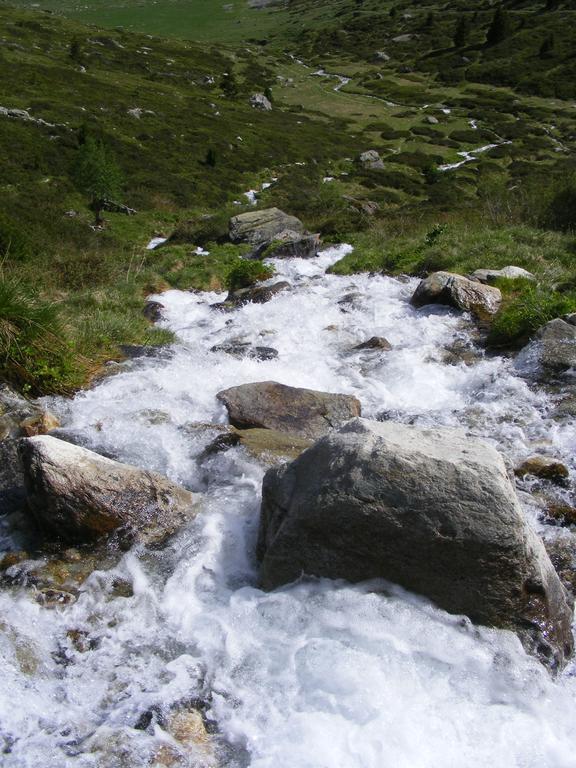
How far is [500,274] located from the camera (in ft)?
48.4

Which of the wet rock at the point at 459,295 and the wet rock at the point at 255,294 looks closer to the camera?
the wet rock at the point at 459,295

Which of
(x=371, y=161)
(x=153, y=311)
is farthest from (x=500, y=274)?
(x=371, y=161)

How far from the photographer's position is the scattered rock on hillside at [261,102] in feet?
259

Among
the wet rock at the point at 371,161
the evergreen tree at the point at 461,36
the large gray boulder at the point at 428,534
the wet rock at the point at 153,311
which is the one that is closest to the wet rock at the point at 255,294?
the wet rock at the point at 153,311

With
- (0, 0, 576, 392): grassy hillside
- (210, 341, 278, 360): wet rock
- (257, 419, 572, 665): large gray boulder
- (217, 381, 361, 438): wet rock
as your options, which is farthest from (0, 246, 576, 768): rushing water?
(210, 341, 278, 360): wet rock

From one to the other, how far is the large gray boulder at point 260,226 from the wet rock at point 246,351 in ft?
36.3

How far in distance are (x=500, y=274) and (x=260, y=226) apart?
11895mm

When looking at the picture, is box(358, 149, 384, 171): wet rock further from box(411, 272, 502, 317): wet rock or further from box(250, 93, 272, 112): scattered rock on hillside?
box(411, 272, 502, 317): wet rock

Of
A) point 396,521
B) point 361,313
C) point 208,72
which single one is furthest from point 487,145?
point 396,521

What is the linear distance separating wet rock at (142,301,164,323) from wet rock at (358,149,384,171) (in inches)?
1631

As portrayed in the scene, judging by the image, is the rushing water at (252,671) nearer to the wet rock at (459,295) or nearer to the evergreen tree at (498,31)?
the wet rock at (459,295)

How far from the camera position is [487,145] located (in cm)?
6506

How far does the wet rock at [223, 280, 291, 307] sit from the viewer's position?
15961 mm

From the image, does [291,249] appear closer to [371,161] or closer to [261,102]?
[371,161]
